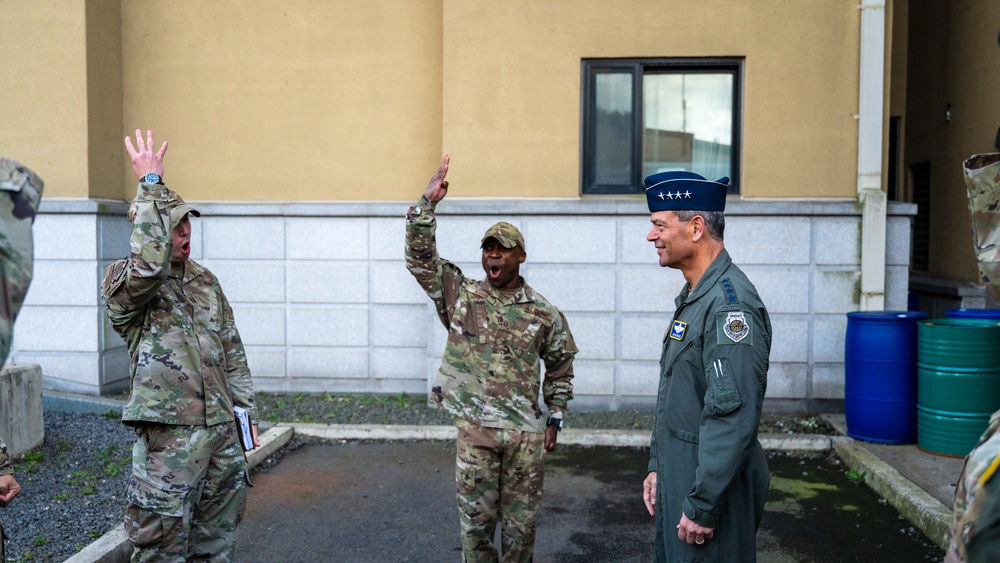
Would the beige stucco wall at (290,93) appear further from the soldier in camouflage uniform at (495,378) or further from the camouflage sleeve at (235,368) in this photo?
the camouflage sleeve at (235,368)

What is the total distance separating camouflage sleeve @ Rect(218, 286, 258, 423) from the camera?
12.6ft

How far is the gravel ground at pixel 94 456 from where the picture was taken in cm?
450

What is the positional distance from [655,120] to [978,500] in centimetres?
663

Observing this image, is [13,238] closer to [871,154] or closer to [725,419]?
[725,419]

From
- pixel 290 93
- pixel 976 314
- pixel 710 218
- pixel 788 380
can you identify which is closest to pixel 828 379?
pixel 788 380

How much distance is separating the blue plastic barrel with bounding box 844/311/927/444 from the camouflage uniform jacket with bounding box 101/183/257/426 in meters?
4.81

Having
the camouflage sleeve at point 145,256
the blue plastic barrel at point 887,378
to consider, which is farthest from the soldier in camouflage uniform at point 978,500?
the blue plastic barrel at point 887,378

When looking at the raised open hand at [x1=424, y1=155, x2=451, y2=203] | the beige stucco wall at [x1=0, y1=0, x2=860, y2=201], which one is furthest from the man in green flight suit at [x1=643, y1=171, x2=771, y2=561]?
the beige stucco wall at [x1=0, y1=0, x2=860, y2=201]

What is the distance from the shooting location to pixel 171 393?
3.43m

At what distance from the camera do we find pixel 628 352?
299 inches

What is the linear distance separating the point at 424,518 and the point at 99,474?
7.38 feet

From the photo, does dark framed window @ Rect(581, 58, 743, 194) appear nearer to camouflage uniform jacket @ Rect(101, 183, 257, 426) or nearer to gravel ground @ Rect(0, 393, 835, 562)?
gravel ground @ Rect(0, 393, 835, 562)

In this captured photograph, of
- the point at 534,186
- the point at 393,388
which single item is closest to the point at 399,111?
the point at 534,186

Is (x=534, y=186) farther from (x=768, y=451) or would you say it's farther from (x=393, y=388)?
(x=768, y=451)
